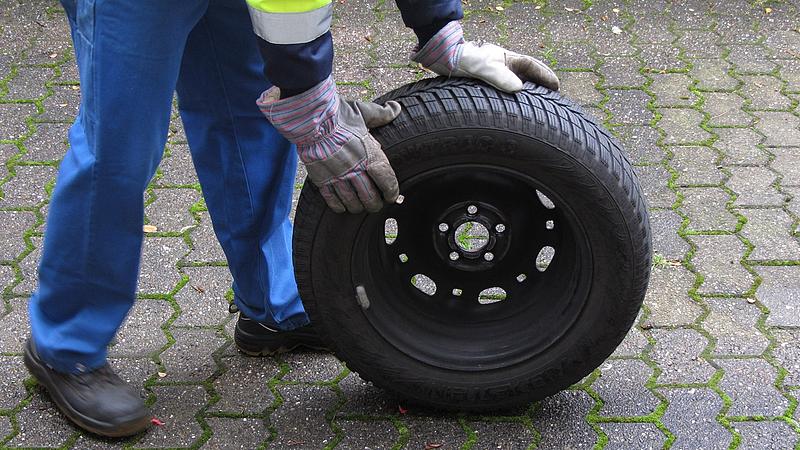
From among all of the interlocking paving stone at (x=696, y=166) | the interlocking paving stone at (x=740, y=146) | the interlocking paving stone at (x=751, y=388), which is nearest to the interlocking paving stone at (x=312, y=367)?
the interlocking paving stone at (x=751, y=388)

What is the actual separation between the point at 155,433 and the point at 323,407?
47cm

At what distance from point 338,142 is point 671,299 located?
1.56 m

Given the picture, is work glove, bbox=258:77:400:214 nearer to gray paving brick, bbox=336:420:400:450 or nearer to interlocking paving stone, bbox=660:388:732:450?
gray paving brick, bbox=336:420:400:450

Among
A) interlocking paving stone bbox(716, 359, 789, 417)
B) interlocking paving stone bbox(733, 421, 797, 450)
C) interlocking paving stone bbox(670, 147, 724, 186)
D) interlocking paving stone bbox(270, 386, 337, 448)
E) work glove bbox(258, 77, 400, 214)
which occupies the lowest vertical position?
interlocking paving stone bbox(670, 147, 724, 186)

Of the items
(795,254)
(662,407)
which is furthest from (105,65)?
(795,254)

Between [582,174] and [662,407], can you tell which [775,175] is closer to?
[662,407]

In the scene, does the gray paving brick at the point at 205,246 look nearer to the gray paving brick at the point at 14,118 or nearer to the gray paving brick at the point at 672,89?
the gray paving brick at the point at 14,118

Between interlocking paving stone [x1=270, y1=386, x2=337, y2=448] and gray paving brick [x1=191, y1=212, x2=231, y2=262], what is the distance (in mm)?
851

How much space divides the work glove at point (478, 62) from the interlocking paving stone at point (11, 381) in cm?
150

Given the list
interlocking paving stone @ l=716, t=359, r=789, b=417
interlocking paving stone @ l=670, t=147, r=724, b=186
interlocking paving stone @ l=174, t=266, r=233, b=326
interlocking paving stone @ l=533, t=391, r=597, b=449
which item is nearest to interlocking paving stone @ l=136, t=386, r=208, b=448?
interlocking paving stone @ l=174, t=266, r=233, b=326

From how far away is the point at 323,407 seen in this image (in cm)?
300

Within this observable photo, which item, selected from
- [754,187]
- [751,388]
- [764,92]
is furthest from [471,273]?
[764,92]

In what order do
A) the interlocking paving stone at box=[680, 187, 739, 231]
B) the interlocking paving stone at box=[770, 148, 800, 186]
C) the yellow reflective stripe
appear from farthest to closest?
the interlocking paving stone at box=[770, 148, 800, 186], the interlocking paving stone at box=[680, 187, 739, 231], the yellow reflective stripe

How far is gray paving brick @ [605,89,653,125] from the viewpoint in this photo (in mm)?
4742
